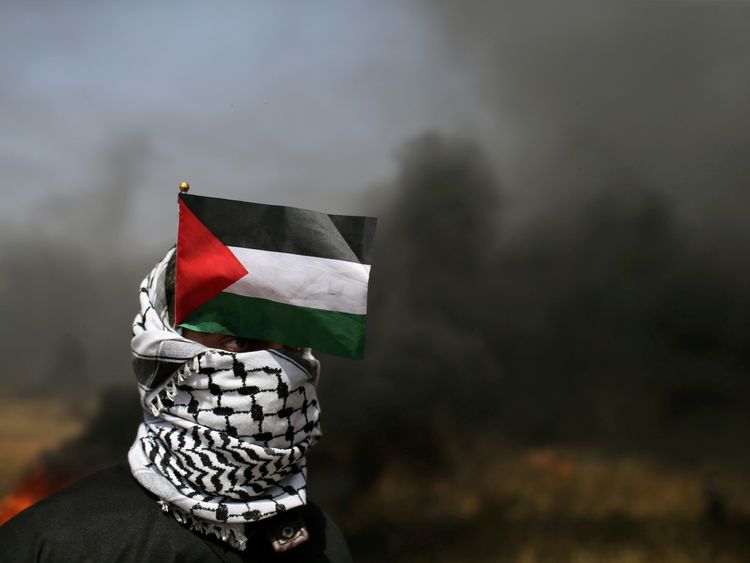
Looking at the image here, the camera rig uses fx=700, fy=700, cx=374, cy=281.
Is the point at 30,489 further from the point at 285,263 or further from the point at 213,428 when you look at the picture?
the point at 285,263

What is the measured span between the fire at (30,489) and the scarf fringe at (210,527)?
142cm

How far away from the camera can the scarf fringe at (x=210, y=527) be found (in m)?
1.96

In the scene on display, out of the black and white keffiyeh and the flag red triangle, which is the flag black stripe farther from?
the black and white keffiyeh

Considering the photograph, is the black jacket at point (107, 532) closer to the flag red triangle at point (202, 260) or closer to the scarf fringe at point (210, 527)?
the scarf fringe at point (210, 527)

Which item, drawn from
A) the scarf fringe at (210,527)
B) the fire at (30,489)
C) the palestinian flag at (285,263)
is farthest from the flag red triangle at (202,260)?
the fire at (30,489)

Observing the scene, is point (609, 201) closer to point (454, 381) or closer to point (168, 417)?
point (454, 381)

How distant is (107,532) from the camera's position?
188 centimetres

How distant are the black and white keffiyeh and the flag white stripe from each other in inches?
8.1

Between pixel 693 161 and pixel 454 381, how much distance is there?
1.54m

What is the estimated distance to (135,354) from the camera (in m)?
2.05

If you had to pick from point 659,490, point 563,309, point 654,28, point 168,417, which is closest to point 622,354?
point 563,309

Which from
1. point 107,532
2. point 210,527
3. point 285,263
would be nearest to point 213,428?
point 210,527

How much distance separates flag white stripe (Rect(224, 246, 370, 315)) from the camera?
1913 mm

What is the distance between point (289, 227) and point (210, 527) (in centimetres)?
87
